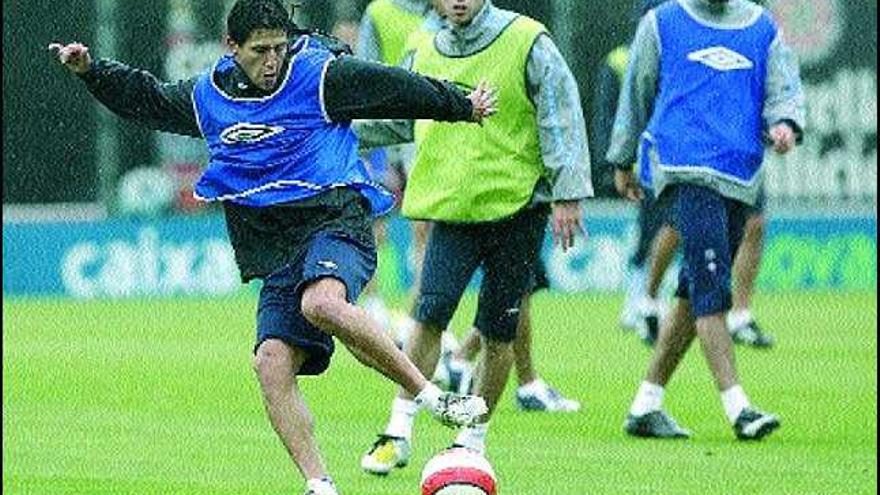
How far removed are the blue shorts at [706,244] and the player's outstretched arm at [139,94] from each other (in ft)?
10.4

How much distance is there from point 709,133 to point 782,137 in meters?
0.36

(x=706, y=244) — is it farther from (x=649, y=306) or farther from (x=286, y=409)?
(x=649, y=306)

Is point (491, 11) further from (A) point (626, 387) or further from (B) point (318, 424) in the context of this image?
(A) point (626, 387)

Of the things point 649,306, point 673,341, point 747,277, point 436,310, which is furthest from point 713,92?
point 649,306

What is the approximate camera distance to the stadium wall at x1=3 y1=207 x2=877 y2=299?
2527 cm

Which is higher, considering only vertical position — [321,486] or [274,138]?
[274,138]

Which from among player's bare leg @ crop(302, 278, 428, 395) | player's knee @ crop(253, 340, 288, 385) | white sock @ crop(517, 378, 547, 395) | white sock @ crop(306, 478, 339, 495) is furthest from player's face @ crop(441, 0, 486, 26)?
white sock @ crop(517, 378, 547, 395)

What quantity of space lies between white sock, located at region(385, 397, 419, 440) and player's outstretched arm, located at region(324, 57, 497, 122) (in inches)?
74.4

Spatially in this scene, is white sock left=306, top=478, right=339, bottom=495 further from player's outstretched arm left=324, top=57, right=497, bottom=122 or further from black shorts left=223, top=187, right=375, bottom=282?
player's outstretched arm left=324, top=57, right=497, bottom=122

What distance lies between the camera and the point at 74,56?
1091 cm

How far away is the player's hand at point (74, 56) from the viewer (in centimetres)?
1088

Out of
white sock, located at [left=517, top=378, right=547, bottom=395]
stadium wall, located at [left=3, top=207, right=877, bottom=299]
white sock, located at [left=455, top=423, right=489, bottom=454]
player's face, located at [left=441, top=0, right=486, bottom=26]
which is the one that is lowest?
stadium wall, located at [left=3, top=207, right=877, bottom=299]

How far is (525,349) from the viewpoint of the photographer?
15.0m

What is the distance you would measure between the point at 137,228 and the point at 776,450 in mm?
13073
